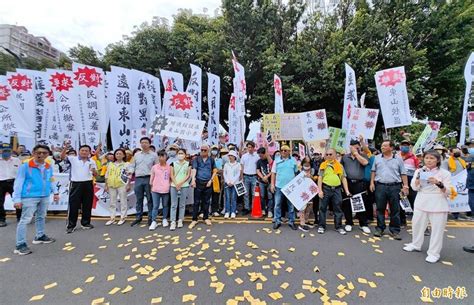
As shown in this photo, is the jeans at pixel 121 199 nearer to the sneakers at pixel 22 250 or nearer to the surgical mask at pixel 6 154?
the sneakers at pixel 22 250

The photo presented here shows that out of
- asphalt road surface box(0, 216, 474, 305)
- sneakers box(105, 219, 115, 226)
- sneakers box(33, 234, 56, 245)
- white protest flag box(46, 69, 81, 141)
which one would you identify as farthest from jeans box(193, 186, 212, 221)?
white protest flag box(46, 69, 81, 141)

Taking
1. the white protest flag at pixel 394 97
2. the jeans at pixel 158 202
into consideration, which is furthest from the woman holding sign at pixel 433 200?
the jeans at pixel 158 202

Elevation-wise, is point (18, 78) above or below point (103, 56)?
below

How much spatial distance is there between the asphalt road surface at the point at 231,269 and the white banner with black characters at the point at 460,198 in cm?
147

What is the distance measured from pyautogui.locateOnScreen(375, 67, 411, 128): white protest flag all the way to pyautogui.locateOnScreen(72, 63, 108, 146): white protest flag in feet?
25.1

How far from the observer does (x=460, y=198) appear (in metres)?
6.48

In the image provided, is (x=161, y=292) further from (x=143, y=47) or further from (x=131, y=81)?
(x=143, y=47)

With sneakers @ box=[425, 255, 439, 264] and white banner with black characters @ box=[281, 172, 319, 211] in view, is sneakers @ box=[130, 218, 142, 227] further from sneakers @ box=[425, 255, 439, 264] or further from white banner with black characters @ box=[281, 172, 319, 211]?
sneakers @ box=[425, 255, 439, 264]

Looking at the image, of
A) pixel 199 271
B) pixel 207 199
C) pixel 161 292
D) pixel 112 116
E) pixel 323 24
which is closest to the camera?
pixel 161 292

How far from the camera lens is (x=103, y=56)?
1717 centimetres

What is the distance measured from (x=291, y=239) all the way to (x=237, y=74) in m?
5.47

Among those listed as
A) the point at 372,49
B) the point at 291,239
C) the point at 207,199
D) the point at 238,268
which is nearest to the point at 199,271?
the point at 238,268

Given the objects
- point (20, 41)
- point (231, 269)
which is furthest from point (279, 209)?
point (20, 41)

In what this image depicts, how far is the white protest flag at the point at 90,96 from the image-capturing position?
670cm
